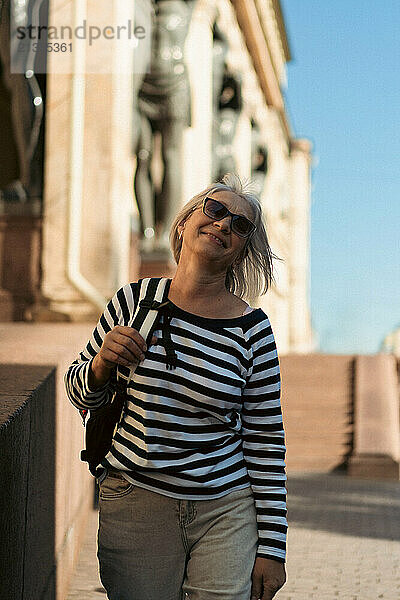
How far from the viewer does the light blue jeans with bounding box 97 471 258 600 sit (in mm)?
2635

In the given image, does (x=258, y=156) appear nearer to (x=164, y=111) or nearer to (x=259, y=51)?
(x=259, y=51)

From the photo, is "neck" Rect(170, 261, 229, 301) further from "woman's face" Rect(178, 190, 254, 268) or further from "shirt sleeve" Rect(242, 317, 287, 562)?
"shirt sleeve" Rect(242, 317, 287, 562)

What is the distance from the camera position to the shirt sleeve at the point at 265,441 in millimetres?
2703

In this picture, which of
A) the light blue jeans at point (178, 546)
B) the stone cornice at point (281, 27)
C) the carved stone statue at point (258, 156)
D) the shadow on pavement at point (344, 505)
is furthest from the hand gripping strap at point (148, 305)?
the stone cornice at point (281, 27)

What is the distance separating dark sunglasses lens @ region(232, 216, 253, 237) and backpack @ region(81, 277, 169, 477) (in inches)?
9.6

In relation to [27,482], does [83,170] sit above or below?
above

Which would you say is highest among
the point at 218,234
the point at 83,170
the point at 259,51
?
the point at 259,51

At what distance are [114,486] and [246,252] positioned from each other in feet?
2.48

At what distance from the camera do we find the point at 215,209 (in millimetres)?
2795

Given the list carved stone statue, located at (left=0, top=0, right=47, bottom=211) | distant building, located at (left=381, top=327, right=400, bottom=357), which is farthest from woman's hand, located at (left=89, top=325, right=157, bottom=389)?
distant building, located at (left=381, top=327, right=400, bottom=357)

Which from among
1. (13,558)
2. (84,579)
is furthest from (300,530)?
(13,558)

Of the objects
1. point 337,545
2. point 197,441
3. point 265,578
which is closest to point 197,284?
point 197,441

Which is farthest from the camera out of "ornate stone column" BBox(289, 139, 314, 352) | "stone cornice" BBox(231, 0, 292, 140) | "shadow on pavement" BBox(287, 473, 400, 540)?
"ornate stone column" BBox(289, 139, 314, 352)

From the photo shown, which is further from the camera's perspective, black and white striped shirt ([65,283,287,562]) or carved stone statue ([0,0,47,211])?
carved stone statue ([0,0,47,211])
